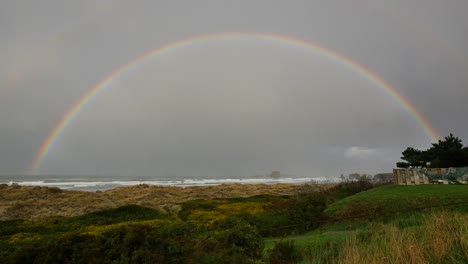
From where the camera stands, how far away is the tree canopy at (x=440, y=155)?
37.8m

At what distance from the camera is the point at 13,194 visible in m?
39.0

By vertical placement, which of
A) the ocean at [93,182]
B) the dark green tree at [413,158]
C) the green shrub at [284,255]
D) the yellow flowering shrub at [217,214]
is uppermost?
the dark green tree at [413,158]

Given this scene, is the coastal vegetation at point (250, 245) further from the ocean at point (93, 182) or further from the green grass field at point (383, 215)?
the ocean at point (93, 182)

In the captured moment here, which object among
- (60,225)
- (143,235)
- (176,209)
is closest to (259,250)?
(143,235)

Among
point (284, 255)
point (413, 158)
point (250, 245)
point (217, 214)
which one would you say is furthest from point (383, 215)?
point (413, 158)

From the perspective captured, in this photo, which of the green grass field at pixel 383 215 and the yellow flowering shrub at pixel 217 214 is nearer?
the green grass field at pixel 383 215

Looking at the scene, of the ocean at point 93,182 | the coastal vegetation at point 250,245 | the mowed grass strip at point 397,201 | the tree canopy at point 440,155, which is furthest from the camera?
the ocean at point 93,182

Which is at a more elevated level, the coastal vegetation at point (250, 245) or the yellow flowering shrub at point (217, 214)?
the coastal vegetation at point (250, 245)

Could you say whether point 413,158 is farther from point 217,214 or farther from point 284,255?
point 284,255

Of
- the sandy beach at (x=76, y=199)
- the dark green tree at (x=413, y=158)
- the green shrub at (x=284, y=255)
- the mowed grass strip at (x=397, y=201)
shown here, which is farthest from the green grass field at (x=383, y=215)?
the dark green tree at (x=413, y=158)

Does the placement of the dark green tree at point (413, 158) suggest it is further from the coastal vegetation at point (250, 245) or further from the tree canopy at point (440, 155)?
the coastal vegetation at point (250, 245)

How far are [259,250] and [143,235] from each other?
3913 millimetres

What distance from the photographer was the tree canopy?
37812 millimetres

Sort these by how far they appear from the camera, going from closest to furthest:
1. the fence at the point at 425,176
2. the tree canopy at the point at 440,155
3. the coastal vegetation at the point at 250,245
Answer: the coastal vegetation at the point at 250,245 → the fence at the point at 425,176 → the tree canopy at the point at 440,155
